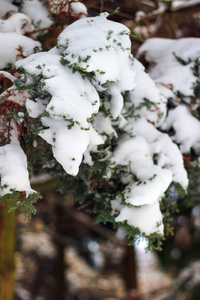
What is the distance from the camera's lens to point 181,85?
1.62 m

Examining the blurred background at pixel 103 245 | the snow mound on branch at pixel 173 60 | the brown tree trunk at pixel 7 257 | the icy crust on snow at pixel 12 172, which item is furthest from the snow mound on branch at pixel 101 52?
the brown tree trunk at pixel 7 257

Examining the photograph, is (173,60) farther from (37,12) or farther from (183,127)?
(37,12)

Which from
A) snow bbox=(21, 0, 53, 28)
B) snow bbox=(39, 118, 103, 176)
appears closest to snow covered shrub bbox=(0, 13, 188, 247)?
snow bbox=(39, 118, 103, 176)

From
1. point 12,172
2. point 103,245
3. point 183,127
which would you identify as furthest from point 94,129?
point 103,245

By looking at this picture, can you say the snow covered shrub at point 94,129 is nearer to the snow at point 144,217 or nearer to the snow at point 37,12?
the snow at point 144,217

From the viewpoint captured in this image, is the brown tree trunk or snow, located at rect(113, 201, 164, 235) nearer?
snow, located at rect(113, 201, 164, 235)

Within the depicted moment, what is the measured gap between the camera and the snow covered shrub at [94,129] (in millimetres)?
1031

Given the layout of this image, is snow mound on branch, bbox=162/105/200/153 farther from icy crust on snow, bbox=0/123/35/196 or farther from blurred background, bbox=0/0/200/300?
icy crust on snow, bbox=0/123/35/196

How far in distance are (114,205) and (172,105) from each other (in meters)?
0.59

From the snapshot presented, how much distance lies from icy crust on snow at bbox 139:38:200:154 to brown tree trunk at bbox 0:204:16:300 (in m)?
1.33

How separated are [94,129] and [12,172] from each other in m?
0.31

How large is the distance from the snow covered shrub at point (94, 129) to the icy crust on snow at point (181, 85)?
0.08 meters

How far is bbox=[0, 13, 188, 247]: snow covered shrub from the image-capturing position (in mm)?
1031

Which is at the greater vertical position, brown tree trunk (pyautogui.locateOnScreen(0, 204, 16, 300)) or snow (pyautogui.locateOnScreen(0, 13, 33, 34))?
snow (pyautogui.locateOnScreen(0, 13, 33, 34))
